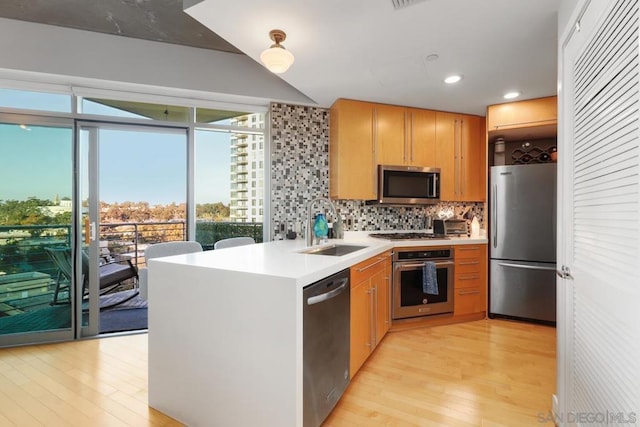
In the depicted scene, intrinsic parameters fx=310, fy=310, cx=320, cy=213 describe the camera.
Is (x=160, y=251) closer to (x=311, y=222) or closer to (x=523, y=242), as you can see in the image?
(x=311, y=222)

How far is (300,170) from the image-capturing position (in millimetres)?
3529

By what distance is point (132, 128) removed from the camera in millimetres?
3082

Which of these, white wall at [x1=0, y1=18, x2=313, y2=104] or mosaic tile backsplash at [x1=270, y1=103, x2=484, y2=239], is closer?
white wall at [x1=0, y1=18, x2=313, y2=104]

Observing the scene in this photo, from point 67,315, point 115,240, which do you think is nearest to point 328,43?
point 115,240

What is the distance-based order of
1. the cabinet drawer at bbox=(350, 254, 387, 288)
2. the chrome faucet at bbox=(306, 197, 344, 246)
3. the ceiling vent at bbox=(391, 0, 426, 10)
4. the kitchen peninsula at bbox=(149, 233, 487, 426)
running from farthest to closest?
1. the chrome faucet at bbox=(306, 197, 344, 246)
2. the cabinet drawer at bbox=(350, 254, 387, 288)
3. the ceiling vent at bbox=(391, 0, 426, 10)
4. the kitchen peninsula at bbox=(149, 233, 487, 426)

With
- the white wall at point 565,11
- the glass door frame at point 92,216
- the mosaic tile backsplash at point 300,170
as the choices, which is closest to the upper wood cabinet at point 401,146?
the mosaic tile backsplash at point 300,170

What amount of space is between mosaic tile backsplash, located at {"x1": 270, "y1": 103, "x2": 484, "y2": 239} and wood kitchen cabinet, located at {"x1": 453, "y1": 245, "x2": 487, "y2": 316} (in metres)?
1.03

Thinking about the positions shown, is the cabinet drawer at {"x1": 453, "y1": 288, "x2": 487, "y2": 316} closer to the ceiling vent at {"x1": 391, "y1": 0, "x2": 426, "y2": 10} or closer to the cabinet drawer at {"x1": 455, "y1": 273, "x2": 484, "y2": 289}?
the cabinet drawer at {"x1": 455, "y1": 273, "x2": 484, "y2": 289}

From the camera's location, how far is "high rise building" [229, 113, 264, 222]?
3512 millimetres

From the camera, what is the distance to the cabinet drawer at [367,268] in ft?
6.84

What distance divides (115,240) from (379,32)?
131 inches

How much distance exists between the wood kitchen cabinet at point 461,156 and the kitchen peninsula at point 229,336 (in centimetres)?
233

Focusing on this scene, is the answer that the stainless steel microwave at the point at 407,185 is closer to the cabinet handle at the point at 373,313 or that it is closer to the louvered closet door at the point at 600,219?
the cabinet handle at the point at 373,313

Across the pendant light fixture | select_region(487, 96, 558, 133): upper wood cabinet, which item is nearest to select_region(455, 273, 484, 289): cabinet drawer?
select_region(487, 96, 558, 133): upper wood cabinet
